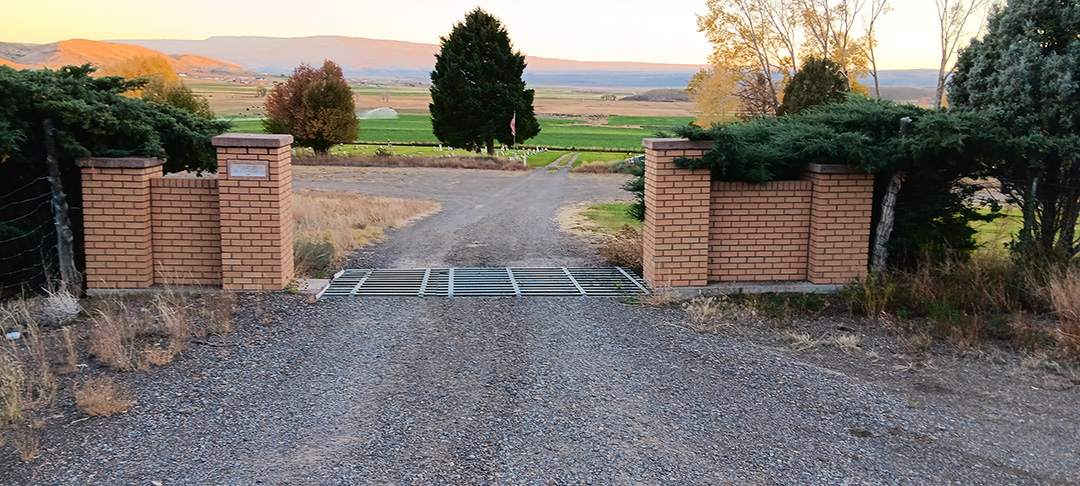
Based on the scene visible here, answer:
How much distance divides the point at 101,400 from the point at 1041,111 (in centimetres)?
1059

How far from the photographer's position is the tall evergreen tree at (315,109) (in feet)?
157

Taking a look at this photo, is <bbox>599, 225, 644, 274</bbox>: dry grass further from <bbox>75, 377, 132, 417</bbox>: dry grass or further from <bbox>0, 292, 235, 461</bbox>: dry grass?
<bbox>75, 377, 132, 417</bbox>: dry grass

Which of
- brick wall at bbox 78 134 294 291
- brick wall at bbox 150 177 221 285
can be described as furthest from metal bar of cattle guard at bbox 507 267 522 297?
brick wall at bbox 150 177 221 285

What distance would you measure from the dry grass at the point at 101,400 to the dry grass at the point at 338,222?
4.89m

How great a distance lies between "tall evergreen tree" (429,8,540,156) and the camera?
4900cm

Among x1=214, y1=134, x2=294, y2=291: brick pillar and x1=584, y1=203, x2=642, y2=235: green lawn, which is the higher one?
x1=214, y1=134, x2=294, y2=291: brick pillar

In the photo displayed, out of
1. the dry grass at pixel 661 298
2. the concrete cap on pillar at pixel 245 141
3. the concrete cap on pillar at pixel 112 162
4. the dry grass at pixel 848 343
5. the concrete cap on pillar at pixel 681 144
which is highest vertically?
the concrete cap on pillar at pixel 681 144

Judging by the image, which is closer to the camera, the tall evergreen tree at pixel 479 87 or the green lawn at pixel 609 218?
the green lawn at pixel 609 218

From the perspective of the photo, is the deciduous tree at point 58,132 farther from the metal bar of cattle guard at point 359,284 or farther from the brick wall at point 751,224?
the brick wall at point 751,224

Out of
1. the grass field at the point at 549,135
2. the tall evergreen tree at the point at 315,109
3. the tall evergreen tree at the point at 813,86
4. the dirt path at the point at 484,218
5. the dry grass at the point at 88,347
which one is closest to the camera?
the dry grass at the point at 88,347

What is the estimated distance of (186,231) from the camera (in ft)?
31.5

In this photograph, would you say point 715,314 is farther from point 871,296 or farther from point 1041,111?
point 1041,111

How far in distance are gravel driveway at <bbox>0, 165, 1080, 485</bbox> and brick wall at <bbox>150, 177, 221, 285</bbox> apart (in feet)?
3.30

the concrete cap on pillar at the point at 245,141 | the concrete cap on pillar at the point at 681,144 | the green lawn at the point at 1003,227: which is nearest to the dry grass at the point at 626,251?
the concrete cap on pillar at the point at 681,144
